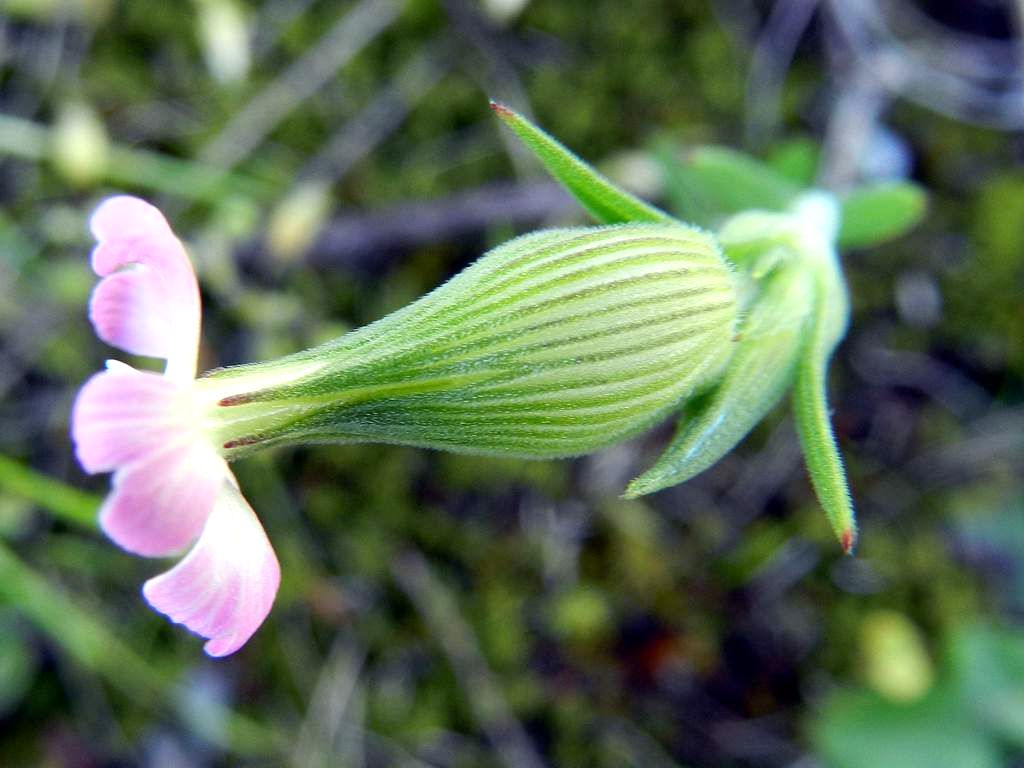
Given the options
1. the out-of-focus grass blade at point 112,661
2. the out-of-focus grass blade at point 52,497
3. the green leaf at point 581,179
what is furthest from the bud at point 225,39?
the green leaf at point 581,179

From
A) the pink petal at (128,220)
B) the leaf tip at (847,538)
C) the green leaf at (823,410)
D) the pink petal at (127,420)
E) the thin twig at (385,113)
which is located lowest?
the thin twig at (385,113)

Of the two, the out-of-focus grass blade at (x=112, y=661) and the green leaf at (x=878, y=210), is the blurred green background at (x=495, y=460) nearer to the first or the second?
the out-of-focus grass blade at (x=112, y=661)

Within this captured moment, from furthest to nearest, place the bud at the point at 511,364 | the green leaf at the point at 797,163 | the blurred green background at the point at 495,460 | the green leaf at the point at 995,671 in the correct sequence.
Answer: the blurred green background at the point at 495,460
the green leaf at the point at 995,671
the green leaf at the point at 797,163
the bud at the point at 511,364

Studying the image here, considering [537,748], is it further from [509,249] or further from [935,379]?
[509,249]

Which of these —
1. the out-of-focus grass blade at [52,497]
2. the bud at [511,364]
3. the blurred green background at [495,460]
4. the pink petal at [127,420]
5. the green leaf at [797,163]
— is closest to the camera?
the pink petal at [127,420]

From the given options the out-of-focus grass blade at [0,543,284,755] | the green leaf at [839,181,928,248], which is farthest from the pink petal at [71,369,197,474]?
the out-of-focus grass blade at [0,543,284,755]

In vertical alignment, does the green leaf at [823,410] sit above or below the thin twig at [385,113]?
above
